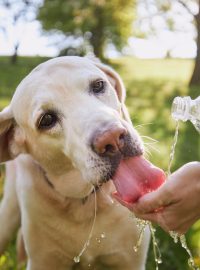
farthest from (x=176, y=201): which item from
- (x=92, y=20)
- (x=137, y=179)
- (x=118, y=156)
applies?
(x=92, y=20)

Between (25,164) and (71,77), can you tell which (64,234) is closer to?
(25,164)

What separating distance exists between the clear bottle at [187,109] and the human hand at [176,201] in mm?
449

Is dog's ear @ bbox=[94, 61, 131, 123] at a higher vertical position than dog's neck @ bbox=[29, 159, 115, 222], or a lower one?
higher

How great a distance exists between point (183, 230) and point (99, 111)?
616mm

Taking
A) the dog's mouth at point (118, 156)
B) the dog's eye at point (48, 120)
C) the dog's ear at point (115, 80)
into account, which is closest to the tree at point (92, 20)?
the dog's ear at point (115, 80)

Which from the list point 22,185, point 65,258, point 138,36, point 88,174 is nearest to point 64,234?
A: point 65,258

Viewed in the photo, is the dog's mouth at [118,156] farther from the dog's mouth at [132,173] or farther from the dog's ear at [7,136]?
the dog's ear at [7,136]

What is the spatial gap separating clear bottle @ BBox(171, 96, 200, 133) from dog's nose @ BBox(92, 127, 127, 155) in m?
0.39

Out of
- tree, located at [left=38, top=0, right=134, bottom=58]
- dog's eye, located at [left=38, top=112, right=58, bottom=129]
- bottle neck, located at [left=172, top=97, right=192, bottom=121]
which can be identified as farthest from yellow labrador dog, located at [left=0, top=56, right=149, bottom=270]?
tree, located at [left=38, top=0, right=134, bottom=58]

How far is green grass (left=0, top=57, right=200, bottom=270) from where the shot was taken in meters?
4.18

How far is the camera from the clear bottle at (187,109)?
2611 millimetres

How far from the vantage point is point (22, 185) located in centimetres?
321

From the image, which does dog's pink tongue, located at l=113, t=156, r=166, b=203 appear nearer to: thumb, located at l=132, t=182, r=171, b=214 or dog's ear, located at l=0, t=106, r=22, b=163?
thumb, located at l=132, t=182, r=171, b=214

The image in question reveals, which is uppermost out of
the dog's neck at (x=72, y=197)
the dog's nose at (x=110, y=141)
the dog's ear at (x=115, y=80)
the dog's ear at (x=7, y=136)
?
the dog's nose at (x=110, y=141)
